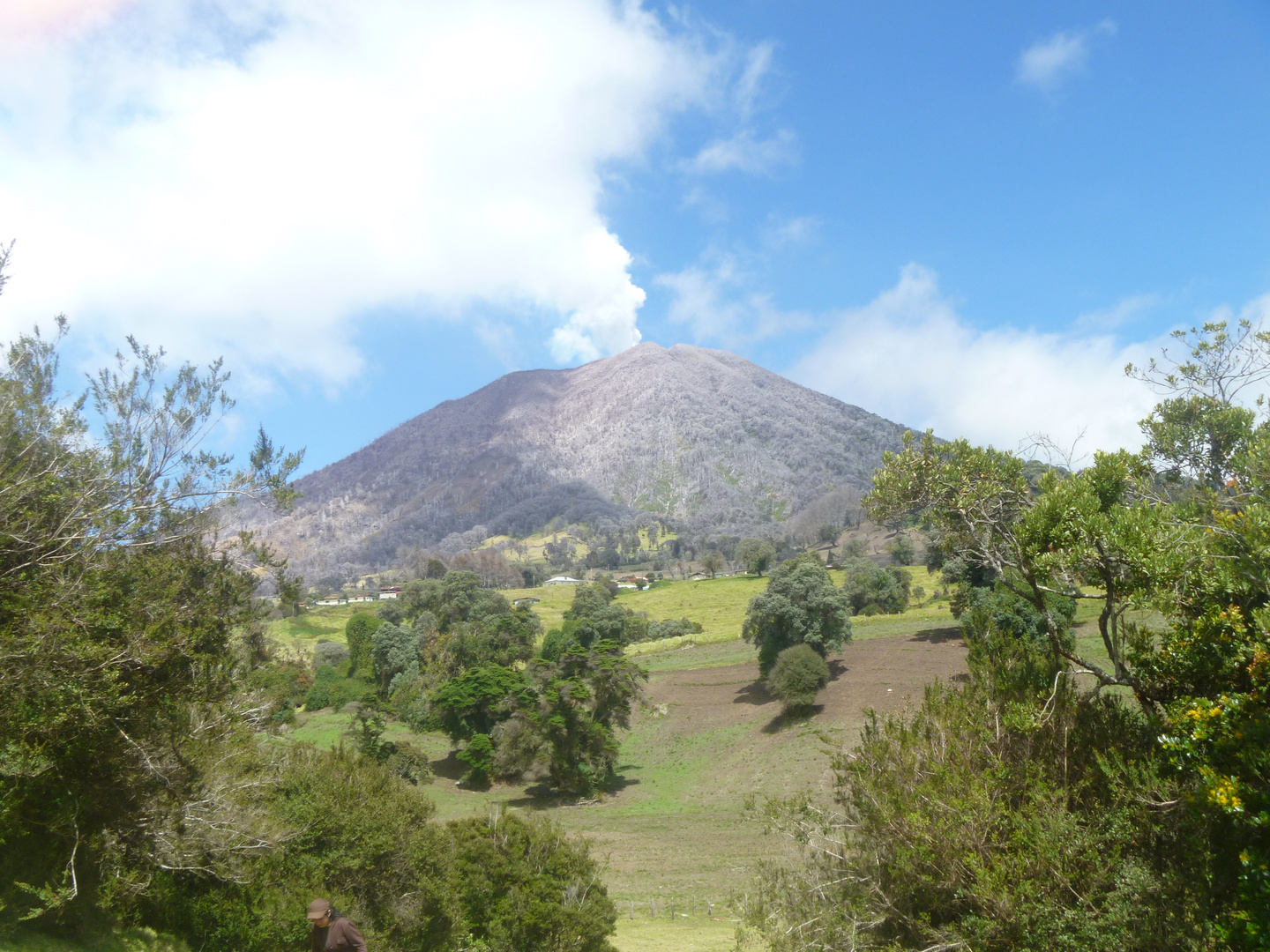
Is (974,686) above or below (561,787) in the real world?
above

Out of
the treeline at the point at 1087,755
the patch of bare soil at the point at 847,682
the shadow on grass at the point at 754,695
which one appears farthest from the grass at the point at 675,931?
the shadow on grass at the point at 754,695

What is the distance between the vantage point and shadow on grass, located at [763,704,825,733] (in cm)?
4153

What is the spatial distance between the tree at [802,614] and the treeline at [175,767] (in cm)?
3038

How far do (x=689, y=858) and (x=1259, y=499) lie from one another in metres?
24.5

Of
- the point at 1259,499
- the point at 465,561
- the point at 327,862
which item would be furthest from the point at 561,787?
the point at 465,561

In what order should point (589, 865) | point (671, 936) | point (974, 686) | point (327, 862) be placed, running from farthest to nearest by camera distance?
point (671, 936) < point (589, 865) < point (327, 862) < point (974, 686)

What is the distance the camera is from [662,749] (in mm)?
46000

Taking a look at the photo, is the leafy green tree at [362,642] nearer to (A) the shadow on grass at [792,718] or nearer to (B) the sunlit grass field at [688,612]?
(B) the sunlit grass field at [688,612]

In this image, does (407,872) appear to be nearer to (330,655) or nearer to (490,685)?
(490,685)

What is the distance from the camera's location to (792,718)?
42.3 metres

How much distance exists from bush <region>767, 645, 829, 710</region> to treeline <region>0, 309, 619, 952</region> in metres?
26.7

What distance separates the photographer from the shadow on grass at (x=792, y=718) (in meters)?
41.5

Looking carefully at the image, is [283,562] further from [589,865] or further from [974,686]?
[974,686]

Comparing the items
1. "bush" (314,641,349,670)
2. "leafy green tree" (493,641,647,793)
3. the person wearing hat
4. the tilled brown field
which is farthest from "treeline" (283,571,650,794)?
the person wearing hat
